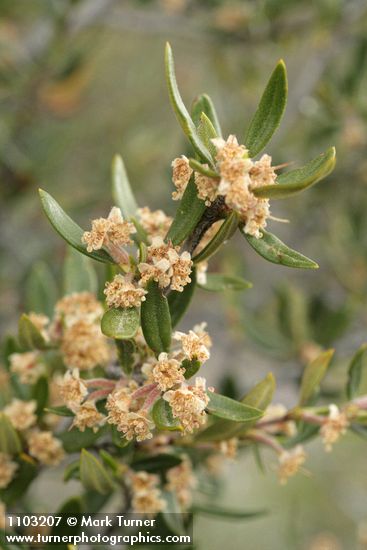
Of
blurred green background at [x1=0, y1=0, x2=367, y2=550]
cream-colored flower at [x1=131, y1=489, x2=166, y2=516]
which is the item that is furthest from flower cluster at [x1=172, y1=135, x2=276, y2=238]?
blurred green background at [x1=0, y1=0, x2=367, y2=550]

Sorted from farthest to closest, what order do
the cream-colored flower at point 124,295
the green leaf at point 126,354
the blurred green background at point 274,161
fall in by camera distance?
the blurred green background at point 274,161, the green leaf at point 126,354, the cream-colored flower at point 124,295

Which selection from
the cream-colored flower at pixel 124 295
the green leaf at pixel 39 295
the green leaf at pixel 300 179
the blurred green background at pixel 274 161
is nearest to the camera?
the green leaf at pixel 300 179

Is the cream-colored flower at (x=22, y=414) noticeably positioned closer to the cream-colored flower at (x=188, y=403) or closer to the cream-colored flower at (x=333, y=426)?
the cream-colored flower at (x=188, y=403)

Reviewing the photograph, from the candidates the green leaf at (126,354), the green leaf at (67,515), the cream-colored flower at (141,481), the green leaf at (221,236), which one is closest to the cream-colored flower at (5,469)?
the green leaf at (67,515)

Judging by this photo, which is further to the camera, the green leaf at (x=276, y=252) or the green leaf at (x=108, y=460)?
the green leaf at (x=108, y=460)

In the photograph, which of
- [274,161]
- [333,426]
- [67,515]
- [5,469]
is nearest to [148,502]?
[67,515]

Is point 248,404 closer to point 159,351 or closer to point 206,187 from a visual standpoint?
point 159,351
